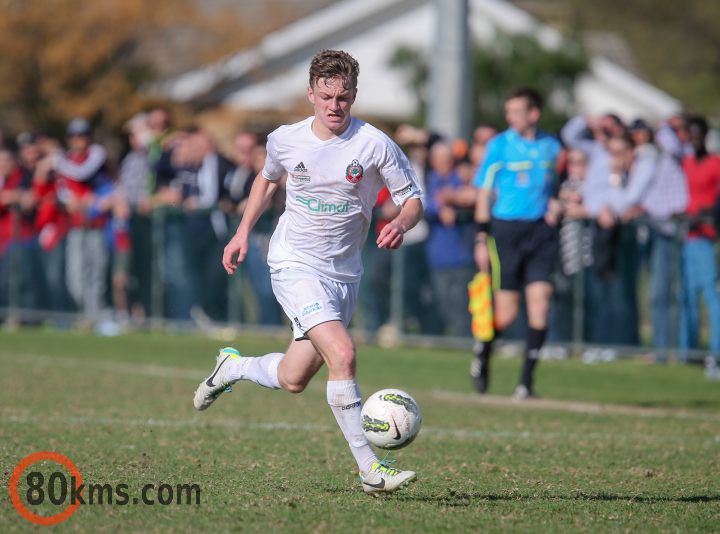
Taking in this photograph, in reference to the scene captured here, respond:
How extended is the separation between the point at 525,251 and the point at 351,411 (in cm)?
441

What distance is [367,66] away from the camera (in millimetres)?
31297

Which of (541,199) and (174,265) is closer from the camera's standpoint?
(541,199)

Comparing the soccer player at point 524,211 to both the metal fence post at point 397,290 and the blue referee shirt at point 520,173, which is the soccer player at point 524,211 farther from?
the metal fence post at point 397,290

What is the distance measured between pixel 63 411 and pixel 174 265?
6933 millimetres

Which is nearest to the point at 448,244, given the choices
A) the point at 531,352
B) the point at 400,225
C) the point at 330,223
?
the point at 531,352

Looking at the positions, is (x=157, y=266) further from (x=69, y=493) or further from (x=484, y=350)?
(x=69, y=493)

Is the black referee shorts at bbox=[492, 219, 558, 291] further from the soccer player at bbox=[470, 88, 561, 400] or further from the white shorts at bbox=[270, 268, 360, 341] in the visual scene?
the white shorts at bbox=[270, 268, 360, 341]

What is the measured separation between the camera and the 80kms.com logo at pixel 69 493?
15.8ft

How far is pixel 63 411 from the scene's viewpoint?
7977 millimetres

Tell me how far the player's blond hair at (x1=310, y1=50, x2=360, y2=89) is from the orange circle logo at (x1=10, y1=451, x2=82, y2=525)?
2402mm

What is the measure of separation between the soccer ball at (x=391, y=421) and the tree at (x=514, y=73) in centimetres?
1798

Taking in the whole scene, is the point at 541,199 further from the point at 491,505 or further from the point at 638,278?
the point at 491,505

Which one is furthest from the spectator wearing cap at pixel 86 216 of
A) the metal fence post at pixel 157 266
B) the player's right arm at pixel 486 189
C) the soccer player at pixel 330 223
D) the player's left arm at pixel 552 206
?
the soccer player at pixel 330 223

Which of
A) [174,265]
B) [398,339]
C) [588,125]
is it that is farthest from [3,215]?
[588,125]
